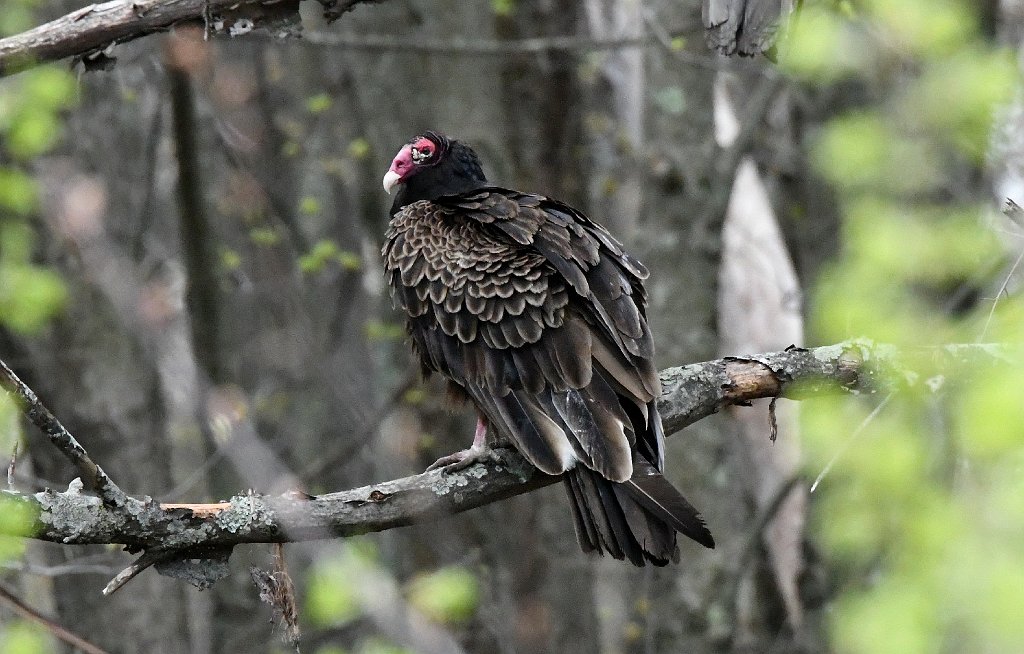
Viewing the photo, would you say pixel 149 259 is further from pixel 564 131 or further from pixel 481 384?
pixel 481 384

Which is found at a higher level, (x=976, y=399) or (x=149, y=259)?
(x=149, y=259)

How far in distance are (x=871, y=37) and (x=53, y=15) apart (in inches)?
167

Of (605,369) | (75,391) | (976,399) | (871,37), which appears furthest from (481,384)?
(871,37)

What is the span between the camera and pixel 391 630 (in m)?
2.84

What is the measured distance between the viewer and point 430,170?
4.66 metres

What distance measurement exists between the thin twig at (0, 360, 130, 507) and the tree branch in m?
0.05

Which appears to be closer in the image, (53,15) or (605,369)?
(605,369)

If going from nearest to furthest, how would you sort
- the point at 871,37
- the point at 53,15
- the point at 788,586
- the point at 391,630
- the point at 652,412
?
1. the point at 391,630
2. the point at 652,412
3. the point at 53,15
4. the point at 871,37
5. the point at 788,586

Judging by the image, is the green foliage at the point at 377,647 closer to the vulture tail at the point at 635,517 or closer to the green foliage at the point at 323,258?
the green foliage at the point at 323,258

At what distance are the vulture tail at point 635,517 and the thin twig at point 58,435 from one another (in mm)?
1197

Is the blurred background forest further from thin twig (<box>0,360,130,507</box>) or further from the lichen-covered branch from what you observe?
thin twig (<box>0,360,130,507</box>)

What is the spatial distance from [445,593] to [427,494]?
2.59 metres

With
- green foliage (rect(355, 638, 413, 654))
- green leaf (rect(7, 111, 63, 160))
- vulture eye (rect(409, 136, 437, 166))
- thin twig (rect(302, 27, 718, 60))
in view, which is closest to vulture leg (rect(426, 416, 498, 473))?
vulture eye (rect(409, 136, 437, 166))

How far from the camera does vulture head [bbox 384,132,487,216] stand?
464cm
